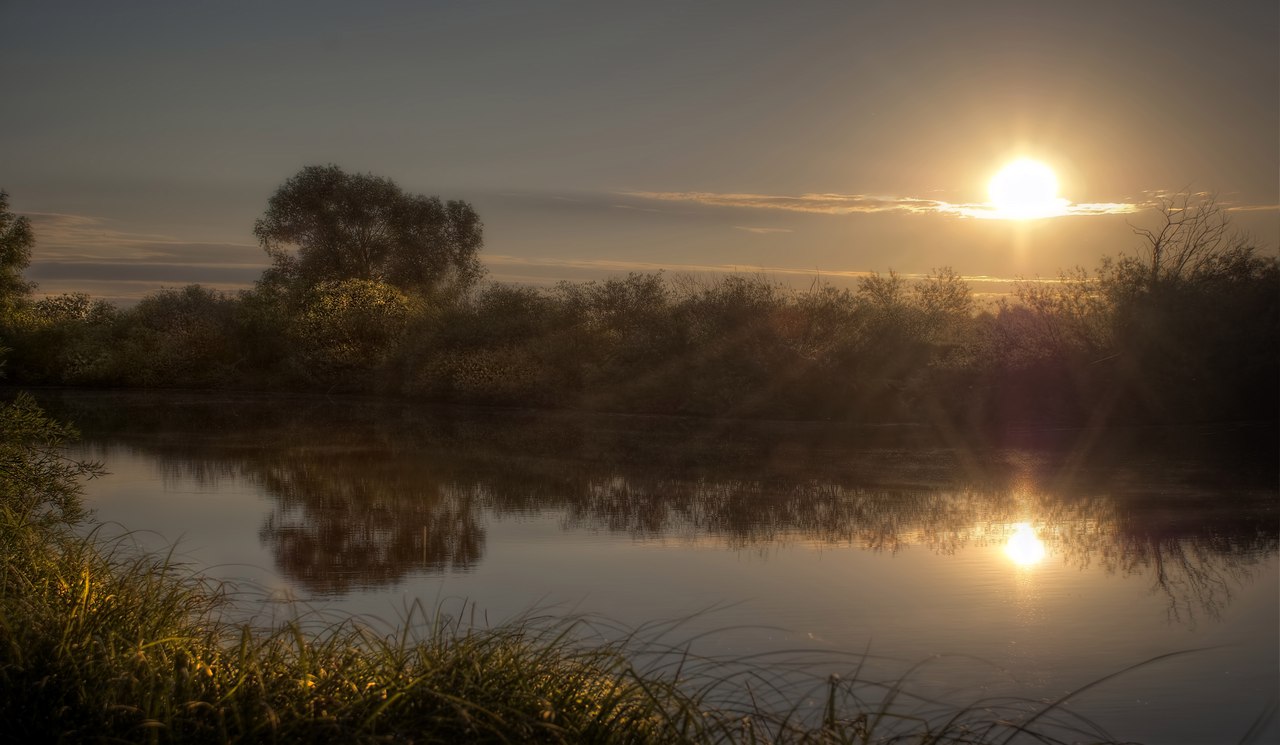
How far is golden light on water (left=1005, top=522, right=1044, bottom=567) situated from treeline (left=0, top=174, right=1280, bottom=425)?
50.1 ft

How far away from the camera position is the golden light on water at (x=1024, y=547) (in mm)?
10492

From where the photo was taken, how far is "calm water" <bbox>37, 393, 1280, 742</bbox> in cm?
730

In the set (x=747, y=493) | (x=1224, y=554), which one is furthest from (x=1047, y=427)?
(x=1224, y=554)

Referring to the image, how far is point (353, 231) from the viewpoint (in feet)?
153

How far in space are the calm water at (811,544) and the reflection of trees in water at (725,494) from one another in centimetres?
6

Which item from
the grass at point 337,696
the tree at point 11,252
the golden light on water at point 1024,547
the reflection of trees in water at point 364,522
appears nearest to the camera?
the grass at point 337,696

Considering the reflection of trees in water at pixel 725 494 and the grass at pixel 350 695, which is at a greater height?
the grass at pixel 350 695

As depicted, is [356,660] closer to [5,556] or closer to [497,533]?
[5,556]

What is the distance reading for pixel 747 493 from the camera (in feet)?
48.9

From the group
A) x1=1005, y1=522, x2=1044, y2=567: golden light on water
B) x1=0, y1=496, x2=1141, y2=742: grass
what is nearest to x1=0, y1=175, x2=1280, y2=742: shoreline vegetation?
x1=0, y1=496, x2=1141, y2=742: grass

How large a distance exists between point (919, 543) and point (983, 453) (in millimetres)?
10334

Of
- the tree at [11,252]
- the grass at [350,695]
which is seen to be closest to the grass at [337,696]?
the grass at [350,695]

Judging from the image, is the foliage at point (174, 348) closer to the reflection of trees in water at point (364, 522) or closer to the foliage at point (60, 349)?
the foliage at point (60, 349)

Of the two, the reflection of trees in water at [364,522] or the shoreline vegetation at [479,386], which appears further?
the reflection of trees in water at [364,522]
